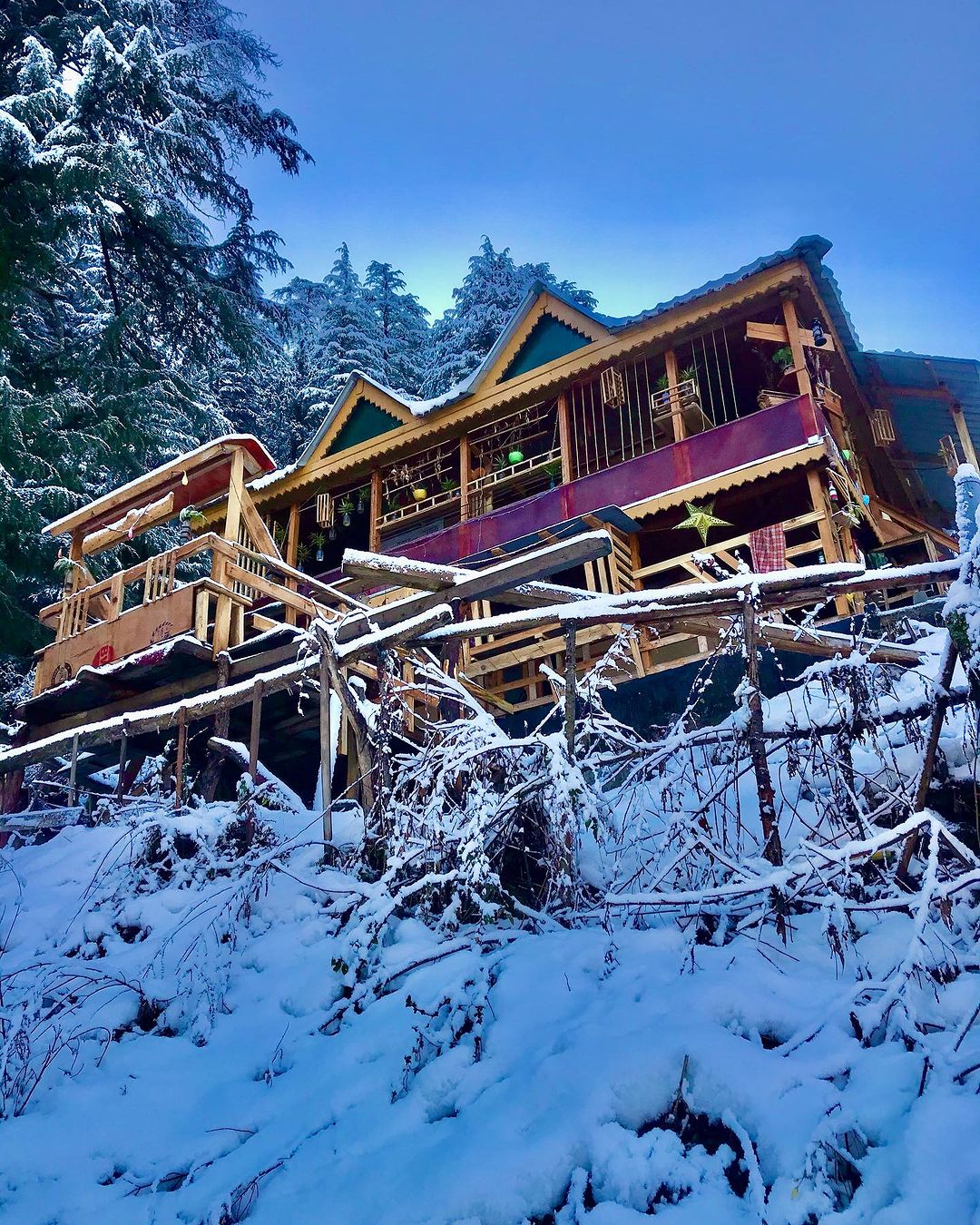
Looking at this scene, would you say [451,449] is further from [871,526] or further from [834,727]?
[834,727]

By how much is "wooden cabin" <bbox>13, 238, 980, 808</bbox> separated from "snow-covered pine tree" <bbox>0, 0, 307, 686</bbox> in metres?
2.08

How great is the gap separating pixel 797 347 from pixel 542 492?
4.62 meters

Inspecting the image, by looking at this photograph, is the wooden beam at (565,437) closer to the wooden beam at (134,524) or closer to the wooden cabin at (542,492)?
the wooden cabin at (542,492)

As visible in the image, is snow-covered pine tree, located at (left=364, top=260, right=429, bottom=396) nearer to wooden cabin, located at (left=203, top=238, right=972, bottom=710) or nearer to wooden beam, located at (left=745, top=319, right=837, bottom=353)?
wooden cabin, located at (left=203, top=238, right=972, bottom=710)

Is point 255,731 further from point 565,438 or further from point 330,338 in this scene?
point 330,338

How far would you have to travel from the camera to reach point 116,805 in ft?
24.5

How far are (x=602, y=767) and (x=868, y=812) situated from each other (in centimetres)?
168

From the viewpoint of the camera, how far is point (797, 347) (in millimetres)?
12445

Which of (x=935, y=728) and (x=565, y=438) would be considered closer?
(x=935, y=728)

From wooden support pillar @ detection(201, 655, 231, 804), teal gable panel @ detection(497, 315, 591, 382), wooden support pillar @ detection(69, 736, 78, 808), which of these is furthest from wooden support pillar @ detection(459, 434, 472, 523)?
wooden support pillar @ detection(69, 736, 78, 808)

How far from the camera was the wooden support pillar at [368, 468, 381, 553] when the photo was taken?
1673 cm

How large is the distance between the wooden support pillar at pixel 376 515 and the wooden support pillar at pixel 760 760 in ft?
40.0

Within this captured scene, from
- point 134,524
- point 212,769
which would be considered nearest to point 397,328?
point 134,524

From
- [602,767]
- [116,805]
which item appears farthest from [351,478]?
[602,767]
